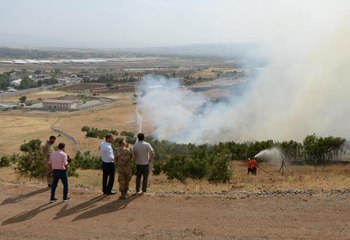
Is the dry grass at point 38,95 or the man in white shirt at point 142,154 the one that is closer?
the man in white shirt at point 142,154

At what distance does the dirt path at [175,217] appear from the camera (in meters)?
8.52

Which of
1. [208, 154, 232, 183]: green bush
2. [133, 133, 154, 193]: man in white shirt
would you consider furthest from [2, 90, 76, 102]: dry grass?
[133, 133, 154, 193]: man in white shirt

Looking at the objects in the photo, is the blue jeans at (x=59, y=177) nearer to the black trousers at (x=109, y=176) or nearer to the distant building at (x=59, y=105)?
the black trousers at (x=109, y=176)

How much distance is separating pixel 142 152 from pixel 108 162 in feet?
2.71

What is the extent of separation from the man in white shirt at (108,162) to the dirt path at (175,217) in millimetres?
288

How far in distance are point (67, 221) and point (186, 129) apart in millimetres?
36063

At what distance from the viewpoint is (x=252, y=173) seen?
23.0 meters

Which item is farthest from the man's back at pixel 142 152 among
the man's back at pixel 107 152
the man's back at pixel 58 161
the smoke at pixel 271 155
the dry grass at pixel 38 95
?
the dry grass at pixel 38 95

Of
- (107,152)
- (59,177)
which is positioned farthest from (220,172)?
(59,177)

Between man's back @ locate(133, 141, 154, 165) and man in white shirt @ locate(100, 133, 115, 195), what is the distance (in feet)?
1.90

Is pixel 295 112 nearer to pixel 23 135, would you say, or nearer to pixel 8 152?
pixel 8 152

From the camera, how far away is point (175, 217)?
30.7ft

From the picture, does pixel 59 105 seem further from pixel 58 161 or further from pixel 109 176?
pixel 58 161

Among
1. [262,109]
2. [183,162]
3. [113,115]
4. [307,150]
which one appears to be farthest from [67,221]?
[113,115]
